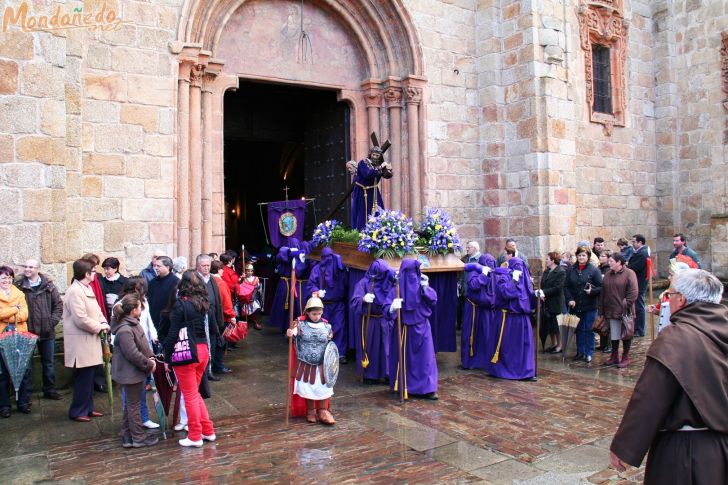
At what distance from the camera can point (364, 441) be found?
6.11 m

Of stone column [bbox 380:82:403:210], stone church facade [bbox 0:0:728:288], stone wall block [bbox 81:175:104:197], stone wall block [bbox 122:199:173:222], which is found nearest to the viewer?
stone church facade [bbox 0:0:728:288]

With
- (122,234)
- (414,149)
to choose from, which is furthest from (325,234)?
(414,149)

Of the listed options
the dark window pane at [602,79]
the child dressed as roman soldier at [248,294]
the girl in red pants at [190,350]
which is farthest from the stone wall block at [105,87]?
the dark window pane at [602,79]

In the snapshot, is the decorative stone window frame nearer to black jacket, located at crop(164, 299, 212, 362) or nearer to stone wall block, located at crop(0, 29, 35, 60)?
stone wall block, located at crop(0, 29, 35, 60)

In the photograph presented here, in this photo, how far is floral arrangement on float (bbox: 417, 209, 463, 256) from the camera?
9250 millimetres

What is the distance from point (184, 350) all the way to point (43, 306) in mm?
2535

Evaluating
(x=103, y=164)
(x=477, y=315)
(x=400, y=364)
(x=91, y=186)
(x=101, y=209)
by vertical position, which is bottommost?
(x=400, y=364)

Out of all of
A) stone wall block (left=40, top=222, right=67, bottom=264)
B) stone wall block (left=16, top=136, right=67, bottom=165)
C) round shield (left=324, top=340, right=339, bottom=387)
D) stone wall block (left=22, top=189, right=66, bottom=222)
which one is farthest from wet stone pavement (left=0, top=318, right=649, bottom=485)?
stone wall block (left=16, top=136, right=67, bottom=165)

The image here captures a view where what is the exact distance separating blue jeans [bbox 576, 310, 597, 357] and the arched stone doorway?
4436 mm

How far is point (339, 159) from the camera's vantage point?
13.8m

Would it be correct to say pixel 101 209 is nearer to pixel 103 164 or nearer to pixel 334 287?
pixel 103 164

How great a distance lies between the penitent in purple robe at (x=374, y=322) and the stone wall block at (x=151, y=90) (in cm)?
474

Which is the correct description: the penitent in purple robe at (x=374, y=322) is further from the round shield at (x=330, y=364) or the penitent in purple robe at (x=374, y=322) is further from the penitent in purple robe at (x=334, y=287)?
the round shield at (x=330, y=364)

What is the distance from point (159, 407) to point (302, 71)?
317 inches
